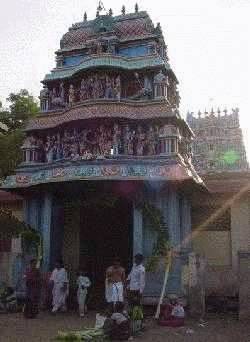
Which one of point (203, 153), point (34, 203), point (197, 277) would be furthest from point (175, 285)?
point (203, 153)

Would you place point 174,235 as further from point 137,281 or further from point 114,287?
point 114,287

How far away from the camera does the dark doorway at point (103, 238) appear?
17391 mm

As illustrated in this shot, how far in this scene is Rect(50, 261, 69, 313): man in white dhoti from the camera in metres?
13.7

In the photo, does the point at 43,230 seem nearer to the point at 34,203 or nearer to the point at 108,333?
the point at 34,203

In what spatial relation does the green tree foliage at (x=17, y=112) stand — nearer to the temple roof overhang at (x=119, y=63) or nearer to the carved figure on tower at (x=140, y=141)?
the temple roof overhang at (x=119, y=63)

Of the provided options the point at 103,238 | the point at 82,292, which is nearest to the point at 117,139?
the point at 103,238

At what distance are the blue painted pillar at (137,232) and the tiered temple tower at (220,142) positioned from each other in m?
36.6

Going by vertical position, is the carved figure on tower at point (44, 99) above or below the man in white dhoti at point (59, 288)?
above

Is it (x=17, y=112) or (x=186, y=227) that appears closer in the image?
(x=186, y=227)

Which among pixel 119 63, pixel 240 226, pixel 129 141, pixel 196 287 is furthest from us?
pixel 119 63

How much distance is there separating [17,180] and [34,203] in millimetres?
1057

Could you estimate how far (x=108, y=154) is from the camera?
15.5m

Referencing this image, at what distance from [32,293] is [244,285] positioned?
5886mm

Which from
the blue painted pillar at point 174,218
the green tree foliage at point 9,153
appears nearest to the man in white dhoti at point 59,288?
the blue painted pillar at point 174,218
